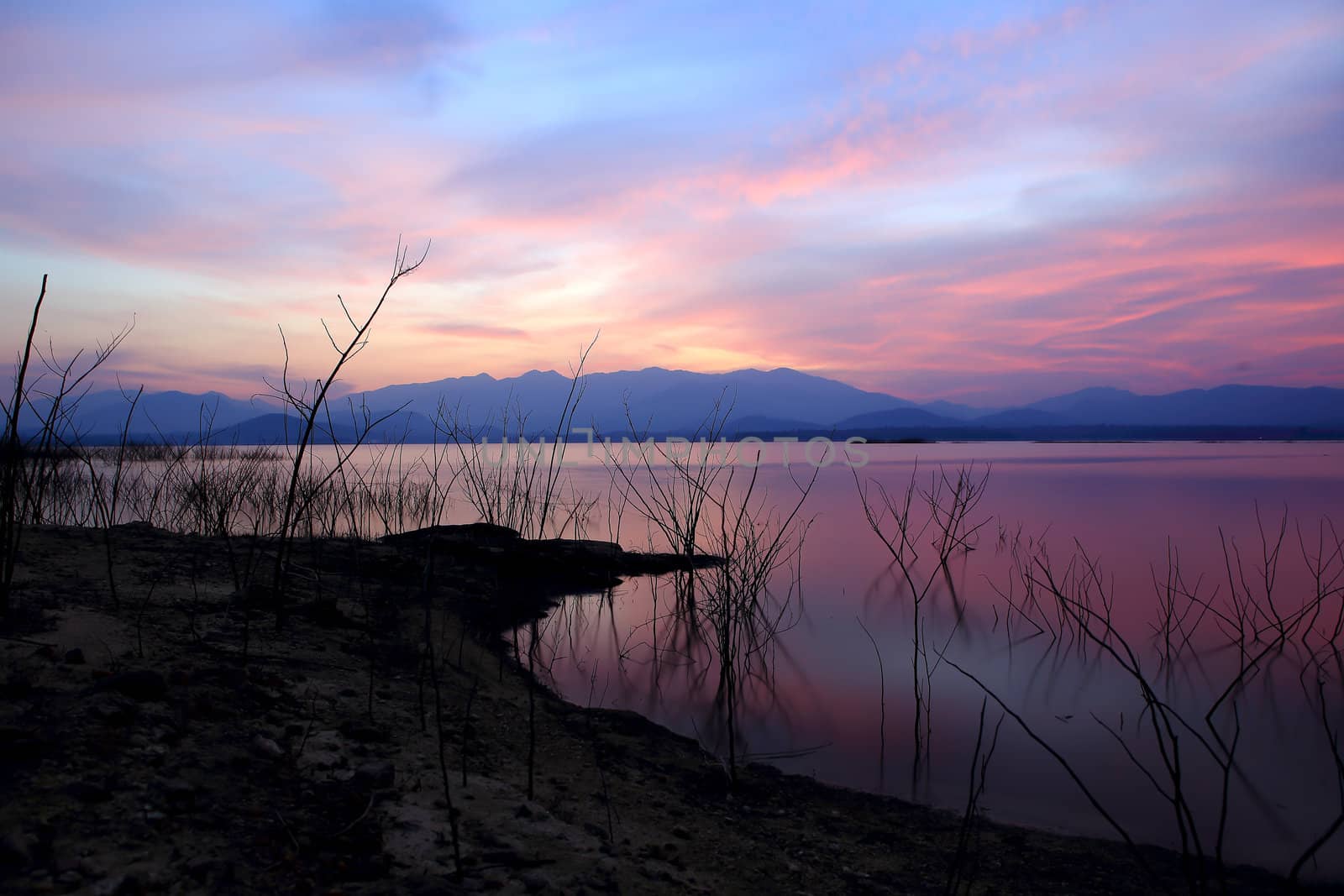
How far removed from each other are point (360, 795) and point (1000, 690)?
18.6 ft

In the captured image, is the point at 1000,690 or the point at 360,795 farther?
the point at 1000,690

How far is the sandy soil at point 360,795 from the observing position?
2.37 meters

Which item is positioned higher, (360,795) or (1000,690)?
(360,795)

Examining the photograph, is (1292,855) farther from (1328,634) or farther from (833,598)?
(833,598)

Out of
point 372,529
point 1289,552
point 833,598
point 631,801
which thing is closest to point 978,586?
point 833,598

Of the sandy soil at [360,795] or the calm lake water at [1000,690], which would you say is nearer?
the sandy soil at [360,795]

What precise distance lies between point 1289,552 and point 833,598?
8.75 m

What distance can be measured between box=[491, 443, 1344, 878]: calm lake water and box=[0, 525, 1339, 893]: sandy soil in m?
0.77

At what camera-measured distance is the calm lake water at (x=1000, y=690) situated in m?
4.59

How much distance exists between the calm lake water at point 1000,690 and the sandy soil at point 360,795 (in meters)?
0.77

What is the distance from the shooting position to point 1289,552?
12555 mm

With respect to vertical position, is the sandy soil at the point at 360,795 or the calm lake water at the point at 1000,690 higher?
the sandy soil at the point at 360,795

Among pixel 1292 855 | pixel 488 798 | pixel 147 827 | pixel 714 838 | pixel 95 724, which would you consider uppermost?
pixel 95 724

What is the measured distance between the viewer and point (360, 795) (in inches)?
113
